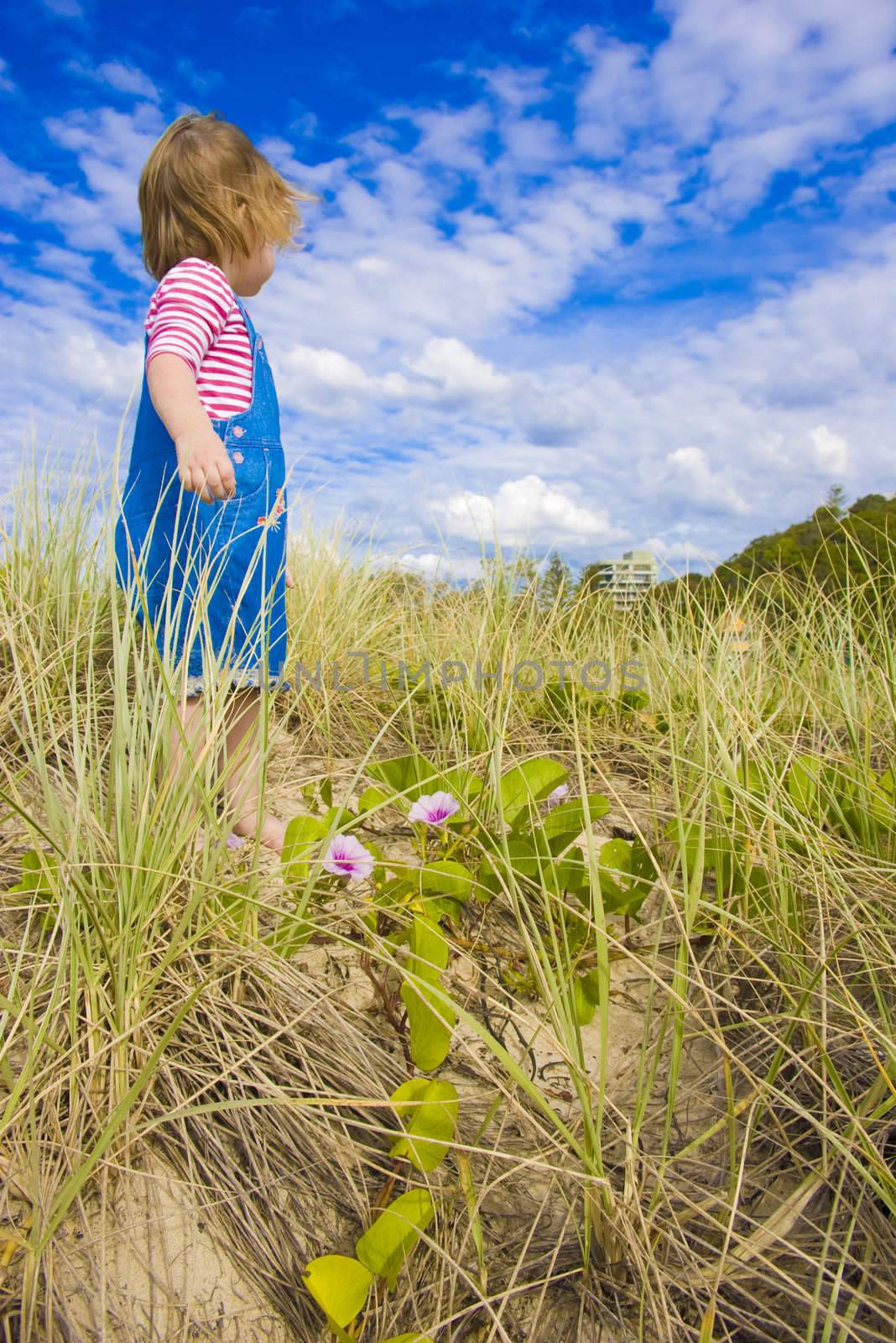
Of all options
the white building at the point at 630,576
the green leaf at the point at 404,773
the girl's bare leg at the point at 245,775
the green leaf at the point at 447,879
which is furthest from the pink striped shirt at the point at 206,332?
the white building at the point at 630,576

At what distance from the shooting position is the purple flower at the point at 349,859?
1.15 m

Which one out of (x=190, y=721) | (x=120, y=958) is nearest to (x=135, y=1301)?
(x=120, y=958)

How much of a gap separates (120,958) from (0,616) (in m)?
1.40

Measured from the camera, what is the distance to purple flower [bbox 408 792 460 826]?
131 centimetres

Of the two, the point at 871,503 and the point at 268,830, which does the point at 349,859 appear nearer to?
the point at 268,830

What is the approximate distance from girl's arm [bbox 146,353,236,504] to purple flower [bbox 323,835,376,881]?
26.9 inches

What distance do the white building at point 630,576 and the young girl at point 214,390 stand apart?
6.06ft

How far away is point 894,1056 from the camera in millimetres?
840

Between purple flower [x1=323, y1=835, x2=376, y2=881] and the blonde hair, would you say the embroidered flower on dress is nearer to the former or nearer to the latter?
the blonde hair

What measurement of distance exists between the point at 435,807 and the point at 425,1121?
0.54m

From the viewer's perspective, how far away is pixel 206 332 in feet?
5.70

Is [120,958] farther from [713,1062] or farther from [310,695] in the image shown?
[310,695]

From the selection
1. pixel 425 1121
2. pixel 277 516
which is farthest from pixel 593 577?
pixel 425 1121

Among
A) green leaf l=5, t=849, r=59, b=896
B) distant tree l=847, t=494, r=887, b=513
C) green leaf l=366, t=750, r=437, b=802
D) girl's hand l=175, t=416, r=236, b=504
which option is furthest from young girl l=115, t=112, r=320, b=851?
distant tree l=847, t=494, r=887, b=513
